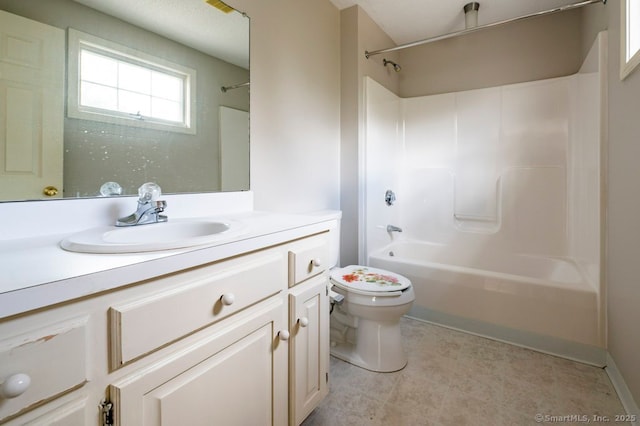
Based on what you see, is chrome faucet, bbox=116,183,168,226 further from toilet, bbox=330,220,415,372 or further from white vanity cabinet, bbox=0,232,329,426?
toilet, bbox=330,220,415,372

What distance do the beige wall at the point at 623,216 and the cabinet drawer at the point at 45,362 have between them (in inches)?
74.4

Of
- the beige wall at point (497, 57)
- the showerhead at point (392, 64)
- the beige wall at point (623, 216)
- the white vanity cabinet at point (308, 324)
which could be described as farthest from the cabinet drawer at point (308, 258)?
the beige wall at point (497, 57)

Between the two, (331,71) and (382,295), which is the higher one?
(331,71)

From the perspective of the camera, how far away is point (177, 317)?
2.29 ft

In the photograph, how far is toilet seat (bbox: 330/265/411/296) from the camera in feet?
5.57

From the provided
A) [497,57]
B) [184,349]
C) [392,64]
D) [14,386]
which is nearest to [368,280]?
[184,349]

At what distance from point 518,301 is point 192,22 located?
234 centimetres

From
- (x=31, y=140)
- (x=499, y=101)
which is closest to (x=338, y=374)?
(x=31, y=140)

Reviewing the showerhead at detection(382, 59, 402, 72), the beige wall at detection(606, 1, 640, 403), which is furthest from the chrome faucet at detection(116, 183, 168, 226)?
the showerhead at detection(382, 59, 402, 72)

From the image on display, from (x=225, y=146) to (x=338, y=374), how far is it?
4.42ft

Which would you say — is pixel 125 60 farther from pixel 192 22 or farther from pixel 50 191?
pixel 50 191

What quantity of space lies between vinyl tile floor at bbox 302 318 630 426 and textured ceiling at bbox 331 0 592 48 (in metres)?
2.39

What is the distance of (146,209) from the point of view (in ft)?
3.48

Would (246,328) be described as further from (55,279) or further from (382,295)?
(382,295)
